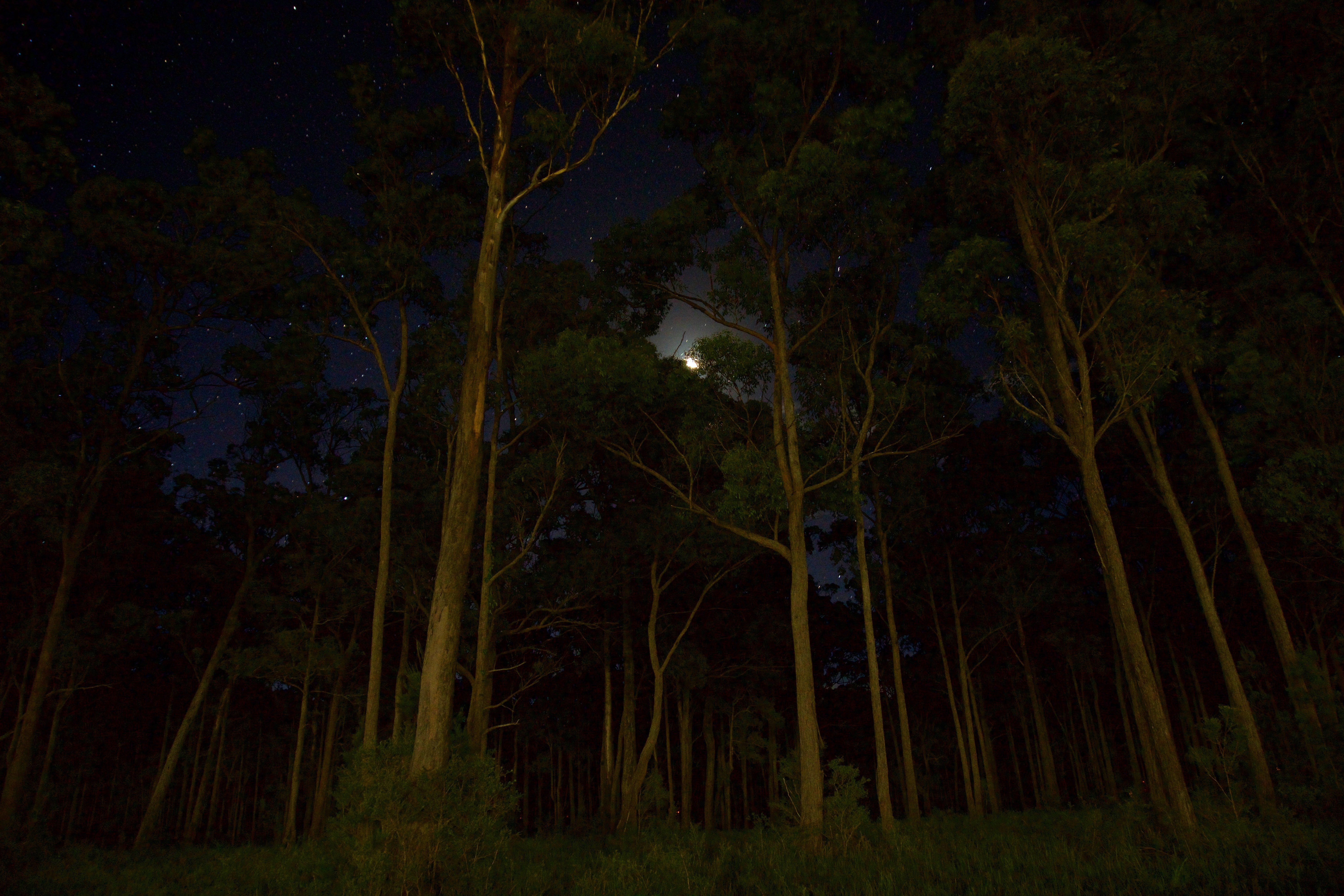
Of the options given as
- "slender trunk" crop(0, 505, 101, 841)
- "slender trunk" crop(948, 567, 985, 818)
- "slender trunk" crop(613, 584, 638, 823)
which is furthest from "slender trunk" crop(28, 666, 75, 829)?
"slender trunk" crop(948, 567, 985, 818)

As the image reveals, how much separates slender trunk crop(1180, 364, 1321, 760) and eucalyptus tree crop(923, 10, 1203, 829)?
191 centimetres

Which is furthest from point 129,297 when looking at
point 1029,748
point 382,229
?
point 1029,748

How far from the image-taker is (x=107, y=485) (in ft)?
71.7

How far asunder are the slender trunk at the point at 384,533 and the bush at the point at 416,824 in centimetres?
458

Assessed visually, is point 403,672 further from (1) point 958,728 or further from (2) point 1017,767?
(2) point 1017,767

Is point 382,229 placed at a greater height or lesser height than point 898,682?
greater

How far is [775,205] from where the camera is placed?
15.0m

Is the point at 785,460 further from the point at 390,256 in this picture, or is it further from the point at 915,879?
the point at 390,256

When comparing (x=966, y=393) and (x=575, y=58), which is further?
(x=966, y=393)

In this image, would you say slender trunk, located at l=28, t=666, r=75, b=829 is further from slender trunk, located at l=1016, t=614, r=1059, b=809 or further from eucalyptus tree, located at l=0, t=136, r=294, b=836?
slender trunk, located at l=1016, t=614, r=1059, b=809

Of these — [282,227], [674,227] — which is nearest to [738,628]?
[674,227]

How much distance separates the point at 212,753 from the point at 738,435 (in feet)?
94.7

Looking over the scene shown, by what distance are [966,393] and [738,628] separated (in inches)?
574

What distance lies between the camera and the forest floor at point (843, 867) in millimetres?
5895
